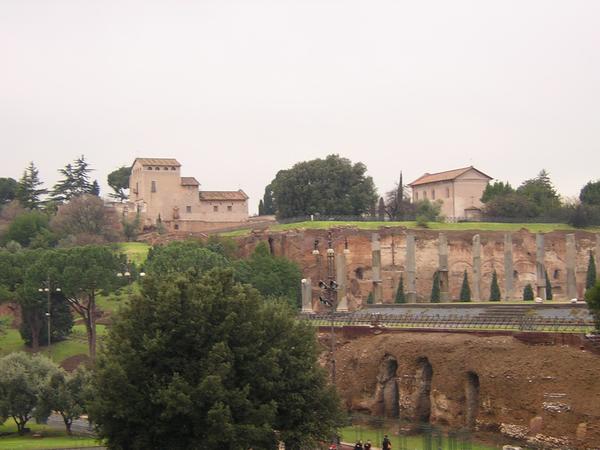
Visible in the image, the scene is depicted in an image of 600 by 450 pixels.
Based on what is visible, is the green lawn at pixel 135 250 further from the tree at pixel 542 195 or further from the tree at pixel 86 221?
the tree at pixel 542 195

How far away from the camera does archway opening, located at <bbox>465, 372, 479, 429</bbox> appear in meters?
43.6

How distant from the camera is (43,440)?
45406mm

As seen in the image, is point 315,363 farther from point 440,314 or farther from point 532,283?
point 532,283

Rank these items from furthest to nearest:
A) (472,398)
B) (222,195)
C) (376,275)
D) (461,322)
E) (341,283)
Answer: (222,195) → (341,283) → (376,275) → (461,322) → (472,398)

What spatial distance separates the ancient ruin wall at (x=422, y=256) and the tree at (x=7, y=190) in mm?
47983

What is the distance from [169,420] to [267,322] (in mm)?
4646

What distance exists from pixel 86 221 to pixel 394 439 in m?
62.0

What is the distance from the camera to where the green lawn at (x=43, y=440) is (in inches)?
1681

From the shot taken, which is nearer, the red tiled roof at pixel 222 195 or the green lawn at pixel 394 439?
the green lawn at pixel 394 439

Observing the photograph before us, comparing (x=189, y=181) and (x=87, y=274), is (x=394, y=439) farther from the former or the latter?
(x=189, y=181)

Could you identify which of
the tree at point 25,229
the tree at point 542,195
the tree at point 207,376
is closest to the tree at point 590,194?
the tree at point 542,195

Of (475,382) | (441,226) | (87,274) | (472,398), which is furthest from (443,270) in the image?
(472,398)

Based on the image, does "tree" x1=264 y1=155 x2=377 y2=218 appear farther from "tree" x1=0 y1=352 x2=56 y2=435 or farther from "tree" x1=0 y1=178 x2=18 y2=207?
"tree" x1=0 y1=352 x2=56 y2=435

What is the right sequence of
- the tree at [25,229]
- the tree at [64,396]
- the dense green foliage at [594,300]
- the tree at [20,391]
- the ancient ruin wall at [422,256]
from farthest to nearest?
the tree at [25,229], the ancient ruin wall at [422,256], the tree at [20,391], the tree at [64,396], the dense green foliage at [594,300]
